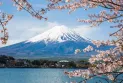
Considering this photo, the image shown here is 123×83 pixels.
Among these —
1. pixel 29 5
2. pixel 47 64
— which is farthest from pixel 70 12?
pixel 47 64

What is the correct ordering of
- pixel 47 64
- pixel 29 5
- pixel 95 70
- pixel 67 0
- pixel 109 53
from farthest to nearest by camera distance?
pixel 47 64
pixel 109 53
pixel 95 70
pixel 67 0
pixel 29 5

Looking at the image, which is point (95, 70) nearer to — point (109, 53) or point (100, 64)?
point (100, 64)

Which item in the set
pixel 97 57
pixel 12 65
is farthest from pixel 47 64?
pixel 97 57

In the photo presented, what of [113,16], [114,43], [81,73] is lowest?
[81,73]

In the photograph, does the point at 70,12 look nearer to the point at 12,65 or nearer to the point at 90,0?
the point at 90,0

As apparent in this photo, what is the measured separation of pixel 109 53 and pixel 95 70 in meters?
0.59

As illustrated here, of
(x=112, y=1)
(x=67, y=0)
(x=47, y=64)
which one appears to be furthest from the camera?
(x=47, y=64)

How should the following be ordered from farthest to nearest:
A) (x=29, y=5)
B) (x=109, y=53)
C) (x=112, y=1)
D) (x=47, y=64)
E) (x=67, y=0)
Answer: (x=47, y=64) < (x=109, y=53) < (x=67, y=0) < (x=112, y=1) < (x=29, y=5)

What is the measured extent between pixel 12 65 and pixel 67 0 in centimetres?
10950

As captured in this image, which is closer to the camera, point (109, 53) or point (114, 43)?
point (114, 43)

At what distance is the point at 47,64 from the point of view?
111m

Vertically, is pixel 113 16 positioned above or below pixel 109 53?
above

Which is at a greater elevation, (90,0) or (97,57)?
(90,0)

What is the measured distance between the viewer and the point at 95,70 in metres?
5.84
